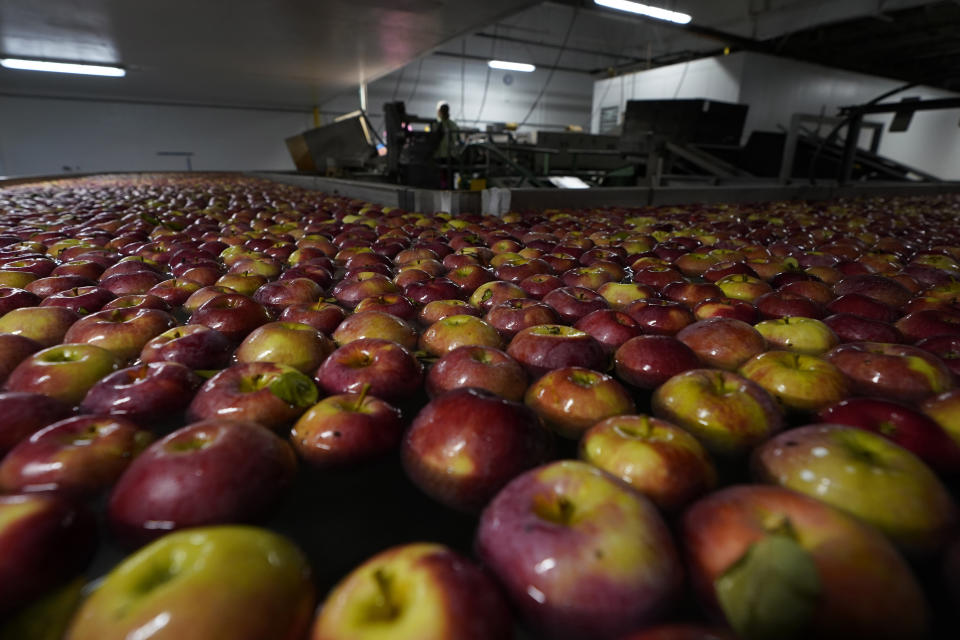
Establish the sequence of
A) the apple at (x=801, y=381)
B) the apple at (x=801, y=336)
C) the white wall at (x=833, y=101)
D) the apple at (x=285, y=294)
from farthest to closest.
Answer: the white wall at (x=833, y=101), the apple at (x=285, y=294), the apple at (x=801, y=336), the apple at (x=801, y=381)

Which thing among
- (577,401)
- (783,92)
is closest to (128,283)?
(577,401)

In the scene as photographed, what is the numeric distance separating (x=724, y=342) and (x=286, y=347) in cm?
97

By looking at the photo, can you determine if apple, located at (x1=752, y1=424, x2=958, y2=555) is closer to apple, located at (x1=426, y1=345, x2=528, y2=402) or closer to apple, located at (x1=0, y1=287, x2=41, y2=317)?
apple, located at (x1=426, y1=345, x2=528, y2=402)

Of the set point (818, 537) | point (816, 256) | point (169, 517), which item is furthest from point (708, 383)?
point (816, 256)

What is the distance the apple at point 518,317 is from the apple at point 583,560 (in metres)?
0.72

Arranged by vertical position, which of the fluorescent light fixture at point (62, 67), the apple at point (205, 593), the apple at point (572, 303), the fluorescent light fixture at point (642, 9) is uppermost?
the fluorescent light fixture at point (642, 9)

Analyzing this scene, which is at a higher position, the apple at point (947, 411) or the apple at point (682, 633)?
the apple at point (947, 411)

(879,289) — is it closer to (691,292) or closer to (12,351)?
(691,292)

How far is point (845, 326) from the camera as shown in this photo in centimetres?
123

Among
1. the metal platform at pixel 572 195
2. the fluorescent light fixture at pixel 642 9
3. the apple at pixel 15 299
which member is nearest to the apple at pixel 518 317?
the apple at pixel 15 299

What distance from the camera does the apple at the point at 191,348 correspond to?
100 cm

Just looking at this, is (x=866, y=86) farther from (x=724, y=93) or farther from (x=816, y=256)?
(x=816, y=256)

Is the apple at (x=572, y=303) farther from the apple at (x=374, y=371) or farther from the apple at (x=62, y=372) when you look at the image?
the apple at (x=62, y=372)

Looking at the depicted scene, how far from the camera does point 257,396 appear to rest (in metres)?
0.80
